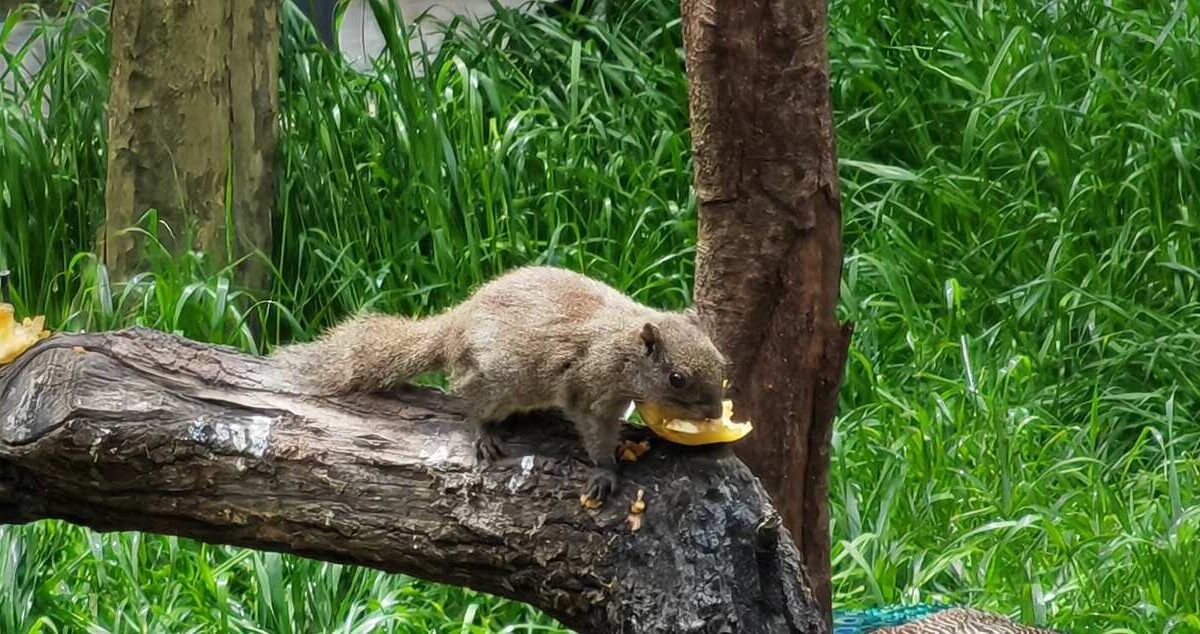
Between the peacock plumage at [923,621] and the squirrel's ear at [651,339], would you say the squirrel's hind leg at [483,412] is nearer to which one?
the squirrel's ear at [651,339]

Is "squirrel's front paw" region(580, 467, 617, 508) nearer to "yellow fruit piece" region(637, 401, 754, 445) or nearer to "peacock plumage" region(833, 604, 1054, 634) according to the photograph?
"yellow fruit piece" region(637, 401, 754, 445)

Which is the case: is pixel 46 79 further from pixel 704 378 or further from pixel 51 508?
pixel 704 378

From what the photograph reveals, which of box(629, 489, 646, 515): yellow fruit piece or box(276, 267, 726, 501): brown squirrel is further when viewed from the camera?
box(276, 267, 726, 501): brown squirrel

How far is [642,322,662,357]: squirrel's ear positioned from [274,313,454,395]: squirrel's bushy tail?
0.41 m

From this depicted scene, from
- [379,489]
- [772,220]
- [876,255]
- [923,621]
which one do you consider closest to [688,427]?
[379,489]

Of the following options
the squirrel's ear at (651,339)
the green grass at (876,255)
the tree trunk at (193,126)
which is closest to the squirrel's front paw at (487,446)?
the squirrel's ear at (651,339)

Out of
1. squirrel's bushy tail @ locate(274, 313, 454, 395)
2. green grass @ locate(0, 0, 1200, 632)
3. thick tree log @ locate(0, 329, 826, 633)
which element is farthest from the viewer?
green grass @ locate(0, 0, 1200, 632)

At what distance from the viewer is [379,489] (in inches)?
105

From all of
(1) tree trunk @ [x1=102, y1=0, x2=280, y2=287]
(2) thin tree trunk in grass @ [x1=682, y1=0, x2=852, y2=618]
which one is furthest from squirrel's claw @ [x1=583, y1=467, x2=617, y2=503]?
(1) tree trunk @ [x1=102, y1=0, x2=280, y2=287]

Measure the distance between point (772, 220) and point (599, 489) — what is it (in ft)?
3.08

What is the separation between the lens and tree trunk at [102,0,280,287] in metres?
4.87

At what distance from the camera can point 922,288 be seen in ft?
17.3

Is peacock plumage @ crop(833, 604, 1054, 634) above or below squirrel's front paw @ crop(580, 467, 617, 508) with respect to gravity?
below

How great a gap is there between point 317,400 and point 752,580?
0.83m
